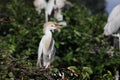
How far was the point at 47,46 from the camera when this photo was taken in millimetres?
6086

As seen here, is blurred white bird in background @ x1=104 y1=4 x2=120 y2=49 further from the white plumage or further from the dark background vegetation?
the dark background vegetation

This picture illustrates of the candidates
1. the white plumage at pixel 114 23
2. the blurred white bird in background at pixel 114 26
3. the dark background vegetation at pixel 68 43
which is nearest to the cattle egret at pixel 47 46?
the dark background vegetation at pixel 68 43

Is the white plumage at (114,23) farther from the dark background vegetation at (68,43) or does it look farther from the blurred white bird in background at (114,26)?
the dark background vegetation at (68,43)

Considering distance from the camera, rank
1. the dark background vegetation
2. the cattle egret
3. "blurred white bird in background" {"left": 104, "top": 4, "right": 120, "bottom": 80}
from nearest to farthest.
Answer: the cattle egret < the dark background vegetation < "blurred white bird in background" {"left": 104, "top": 4, "right": 120, "bottom": 80}

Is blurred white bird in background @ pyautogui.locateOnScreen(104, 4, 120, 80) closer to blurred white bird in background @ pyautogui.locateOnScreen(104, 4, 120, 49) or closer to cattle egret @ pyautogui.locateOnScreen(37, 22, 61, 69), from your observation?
blurred white bird in background @ pyautogui.locateOnScreen(104, 4, 120, 49)

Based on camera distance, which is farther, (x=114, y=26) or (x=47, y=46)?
(x=114, y=26)

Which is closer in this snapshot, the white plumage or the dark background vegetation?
the dark background vegetation

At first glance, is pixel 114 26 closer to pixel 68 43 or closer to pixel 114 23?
pixel 114 23

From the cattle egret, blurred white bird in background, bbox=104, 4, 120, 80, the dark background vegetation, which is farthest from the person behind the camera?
blurred white bird in background, bbox=104, 4, 120, 80

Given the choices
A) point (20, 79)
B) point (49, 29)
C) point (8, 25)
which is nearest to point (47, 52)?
point (49, 29)

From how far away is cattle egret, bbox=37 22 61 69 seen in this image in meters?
5.98

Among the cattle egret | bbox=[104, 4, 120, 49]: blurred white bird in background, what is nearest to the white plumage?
bbox=[104, 4, 120, 49]: blurred white bird in background

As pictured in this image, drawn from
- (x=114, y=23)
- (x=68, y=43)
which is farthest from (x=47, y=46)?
(x=114, y=23)

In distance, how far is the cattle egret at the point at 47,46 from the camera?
598cm
